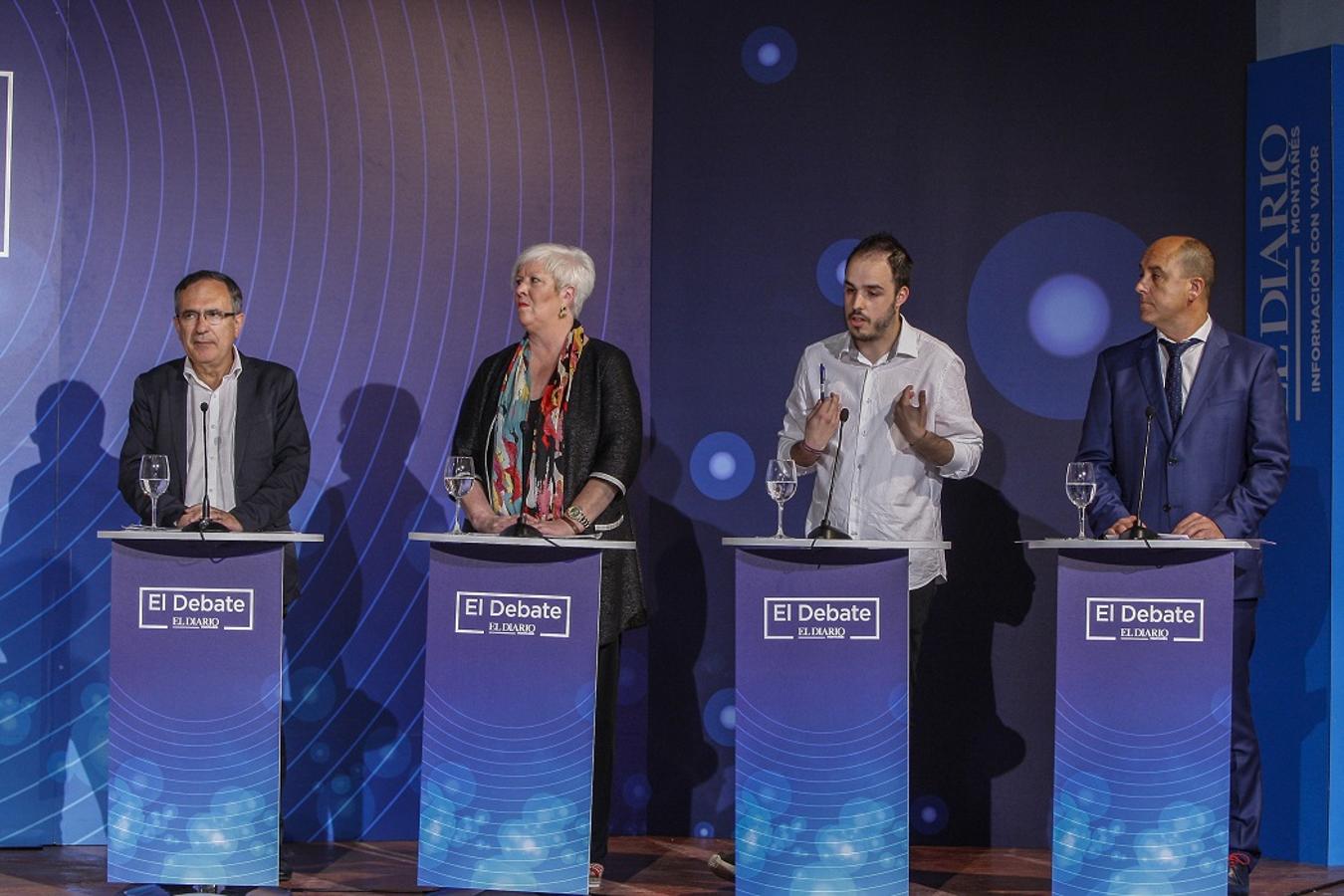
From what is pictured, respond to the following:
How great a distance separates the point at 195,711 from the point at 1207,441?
2870 mm

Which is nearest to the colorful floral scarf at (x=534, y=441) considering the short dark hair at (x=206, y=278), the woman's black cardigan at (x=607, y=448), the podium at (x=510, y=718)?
the woman's black cardigan at (x=607, y=448)

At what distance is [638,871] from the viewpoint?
15.6 feet

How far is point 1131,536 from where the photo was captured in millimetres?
3838

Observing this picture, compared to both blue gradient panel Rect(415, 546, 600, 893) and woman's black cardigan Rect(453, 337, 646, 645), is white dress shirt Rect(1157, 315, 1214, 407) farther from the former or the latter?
blue gradient panel Rect(415, 546, 600, 893)

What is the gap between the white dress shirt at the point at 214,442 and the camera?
449 cm

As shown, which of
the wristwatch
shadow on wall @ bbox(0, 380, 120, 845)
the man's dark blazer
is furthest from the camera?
shadow on wall @ bbox(0, 380, 120, 845)

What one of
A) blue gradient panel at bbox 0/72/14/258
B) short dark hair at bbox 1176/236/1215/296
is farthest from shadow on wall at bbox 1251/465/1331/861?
blue gradient panel at bbox 0/72/14/258

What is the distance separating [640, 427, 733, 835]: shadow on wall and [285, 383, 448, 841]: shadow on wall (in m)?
0.77

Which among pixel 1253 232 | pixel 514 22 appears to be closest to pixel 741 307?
pixel 514 22

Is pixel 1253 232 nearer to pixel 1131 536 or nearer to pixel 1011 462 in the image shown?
pixel 1011 462

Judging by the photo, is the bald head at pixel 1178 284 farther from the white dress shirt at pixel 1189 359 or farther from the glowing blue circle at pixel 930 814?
the glowing blue circle at pixel 930 814

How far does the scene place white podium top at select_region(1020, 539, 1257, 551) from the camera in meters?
3.69

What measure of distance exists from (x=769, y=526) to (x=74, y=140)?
2.70m

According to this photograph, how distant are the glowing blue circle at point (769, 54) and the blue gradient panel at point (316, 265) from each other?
358 millimetres
